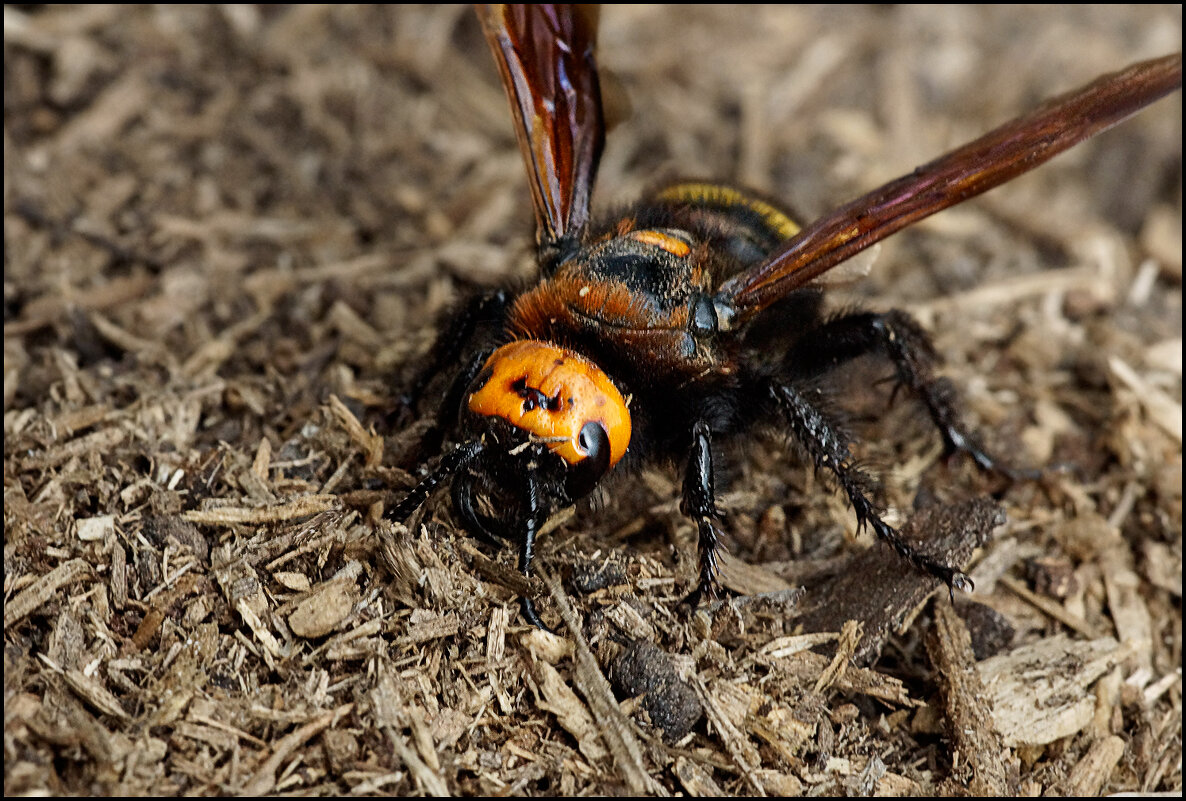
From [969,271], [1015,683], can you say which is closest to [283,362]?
[1015,683]

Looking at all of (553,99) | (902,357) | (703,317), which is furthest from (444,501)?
(902,357)

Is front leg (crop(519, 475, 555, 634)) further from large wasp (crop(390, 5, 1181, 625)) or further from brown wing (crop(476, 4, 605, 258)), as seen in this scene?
brown wing (crop(476, 4, 605, 258))

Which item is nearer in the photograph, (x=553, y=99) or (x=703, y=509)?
(x=703, y=509)

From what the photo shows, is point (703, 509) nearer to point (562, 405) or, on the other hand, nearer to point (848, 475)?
point (848, 475)

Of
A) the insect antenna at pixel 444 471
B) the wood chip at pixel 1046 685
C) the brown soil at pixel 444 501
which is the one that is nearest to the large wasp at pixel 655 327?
the insect antenna at pixel 444 471

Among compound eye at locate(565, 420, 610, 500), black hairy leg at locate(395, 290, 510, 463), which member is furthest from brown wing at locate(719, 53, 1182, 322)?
black hairy leg at locate(395, 290, 510, 463)

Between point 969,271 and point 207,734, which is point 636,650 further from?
point 969,271

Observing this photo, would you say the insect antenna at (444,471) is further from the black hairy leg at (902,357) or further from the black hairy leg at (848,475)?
the black hairy leg at (902,357)
